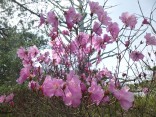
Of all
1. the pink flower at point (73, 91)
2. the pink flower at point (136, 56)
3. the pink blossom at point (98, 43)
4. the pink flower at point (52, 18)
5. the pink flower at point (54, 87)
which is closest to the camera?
the pink flower at point (73, 91)

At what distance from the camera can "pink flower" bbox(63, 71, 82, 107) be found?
198 cm

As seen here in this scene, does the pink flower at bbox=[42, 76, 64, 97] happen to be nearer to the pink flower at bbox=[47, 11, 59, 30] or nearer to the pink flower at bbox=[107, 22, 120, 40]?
the pink flower at bbox=[47, 11, 59, 30]

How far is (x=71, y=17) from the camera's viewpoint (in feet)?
9.35

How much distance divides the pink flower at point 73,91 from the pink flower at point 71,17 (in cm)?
92

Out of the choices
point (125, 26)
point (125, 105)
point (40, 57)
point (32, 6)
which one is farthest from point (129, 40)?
point (32, 6)

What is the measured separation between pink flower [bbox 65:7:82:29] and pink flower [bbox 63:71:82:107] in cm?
92

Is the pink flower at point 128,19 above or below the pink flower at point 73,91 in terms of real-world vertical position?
above

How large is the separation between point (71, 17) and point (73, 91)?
41.2 inches

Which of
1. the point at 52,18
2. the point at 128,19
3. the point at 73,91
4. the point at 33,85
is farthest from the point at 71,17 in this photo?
the point at 73,91

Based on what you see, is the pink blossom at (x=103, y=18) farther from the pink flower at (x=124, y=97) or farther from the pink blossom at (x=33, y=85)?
the pink flower at (x=124, y=97)

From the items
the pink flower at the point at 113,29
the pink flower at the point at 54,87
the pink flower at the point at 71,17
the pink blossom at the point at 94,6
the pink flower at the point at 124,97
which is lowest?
the pink flower at the point at 124,97

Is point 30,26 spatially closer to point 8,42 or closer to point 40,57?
point 8,42

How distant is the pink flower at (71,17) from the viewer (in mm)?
2829

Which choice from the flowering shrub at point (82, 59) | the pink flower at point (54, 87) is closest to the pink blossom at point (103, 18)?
the flowering shrub at point (82, 59)
